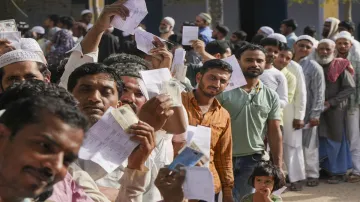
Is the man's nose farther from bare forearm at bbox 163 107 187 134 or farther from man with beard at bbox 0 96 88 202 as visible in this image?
man with beard at bbox 0 96 88 202

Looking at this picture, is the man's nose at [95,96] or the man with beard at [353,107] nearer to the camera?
the man's nose at [95,96]

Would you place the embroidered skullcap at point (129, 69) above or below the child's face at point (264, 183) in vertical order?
above

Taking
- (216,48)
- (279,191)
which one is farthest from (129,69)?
(216,48)

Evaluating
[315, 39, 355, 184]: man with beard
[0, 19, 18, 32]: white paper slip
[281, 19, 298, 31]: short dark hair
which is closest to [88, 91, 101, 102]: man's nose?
[0, 19, 18, 32]: white paper slip

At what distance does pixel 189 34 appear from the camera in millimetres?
8445

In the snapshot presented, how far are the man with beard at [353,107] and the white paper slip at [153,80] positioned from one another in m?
7.05

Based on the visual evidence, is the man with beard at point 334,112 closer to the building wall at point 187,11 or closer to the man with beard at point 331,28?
the man with beard at point 331,28

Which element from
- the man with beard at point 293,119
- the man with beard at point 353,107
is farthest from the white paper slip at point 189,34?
the man with beard at point 353,107

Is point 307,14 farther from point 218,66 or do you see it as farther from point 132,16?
point 132,16

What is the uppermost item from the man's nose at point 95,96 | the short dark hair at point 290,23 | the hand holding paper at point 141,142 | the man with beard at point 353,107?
the man's nose at point 95,96

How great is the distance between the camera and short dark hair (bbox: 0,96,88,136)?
101 inches

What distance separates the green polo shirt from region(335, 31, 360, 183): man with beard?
3.78 meters

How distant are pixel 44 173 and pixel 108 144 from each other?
38.9 inches

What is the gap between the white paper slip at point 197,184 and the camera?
349cm
